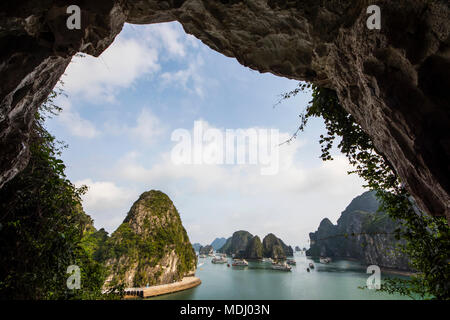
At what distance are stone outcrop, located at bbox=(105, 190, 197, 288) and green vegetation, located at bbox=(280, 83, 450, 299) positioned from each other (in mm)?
27848

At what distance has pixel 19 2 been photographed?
10.0 feet

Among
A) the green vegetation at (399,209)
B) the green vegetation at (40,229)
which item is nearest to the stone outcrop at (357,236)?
the green vegetation at (399,209)

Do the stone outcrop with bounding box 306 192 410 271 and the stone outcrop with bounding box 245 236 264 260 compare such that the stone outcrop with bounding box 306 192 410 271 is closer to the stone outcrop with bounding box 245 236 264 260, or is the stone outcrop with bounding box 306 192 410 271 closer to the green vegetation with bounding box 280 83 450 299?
the stone outcrop with bounding box 245 236 264 260

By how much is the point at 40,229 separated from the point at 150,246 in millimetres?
31105

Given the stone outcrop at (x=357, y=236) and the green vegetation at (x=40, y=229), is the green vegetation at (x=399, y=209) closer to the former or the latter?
the green vegetation at (x=40, y=229)

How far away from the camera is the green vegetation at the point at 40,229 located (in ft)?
13.3

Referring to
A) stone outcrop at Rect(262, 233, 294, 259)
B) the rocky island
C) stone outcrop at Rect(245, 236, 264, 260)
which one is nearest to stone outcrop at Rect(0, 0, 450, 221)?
the rocky island

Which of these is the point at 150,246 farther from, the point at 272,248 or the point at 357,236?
the point at 357,236

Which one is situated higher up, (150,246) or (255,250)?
(150,246)

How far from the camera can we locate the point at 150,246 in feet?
104

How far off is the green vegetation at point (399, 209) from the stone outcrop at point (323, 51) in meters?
1.01

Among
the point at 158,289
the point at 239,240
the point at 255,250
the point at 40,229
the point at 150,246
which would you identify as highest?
the point at 40,229

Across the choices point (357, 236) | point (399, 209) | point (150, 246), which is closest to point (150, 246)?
point (150, 246)
